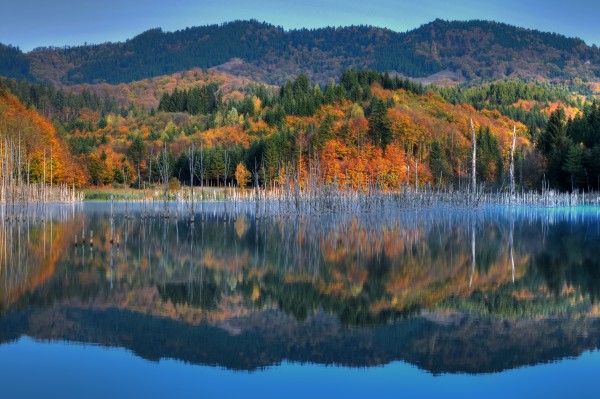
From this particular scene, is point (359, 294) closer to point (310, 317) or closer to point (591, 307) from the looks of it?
point (310, 317)

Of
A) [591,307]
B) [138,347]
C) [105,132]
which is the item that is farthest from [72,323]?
[105,132]

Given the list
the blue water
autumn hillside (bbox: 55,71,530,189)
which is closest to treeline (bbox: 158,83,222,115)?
autumn hillside (bbox: 55,71,530,189)

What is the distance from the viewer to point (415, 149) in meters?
70.8

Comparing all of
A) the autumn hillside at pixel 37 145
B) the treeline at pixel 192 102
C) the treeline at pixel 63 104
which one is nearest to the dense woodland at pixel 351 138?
the treeline at pixel 192 102

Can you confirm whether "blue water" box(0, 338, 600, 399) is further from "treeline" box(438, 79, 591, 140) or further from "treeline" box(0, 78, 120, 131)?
"treeline" box(0, 78, 120, 131)

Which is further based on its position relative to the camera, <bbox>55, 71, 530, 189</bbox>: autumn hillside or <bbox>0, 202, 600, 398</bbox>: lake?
<bbox>55, 71, 530, 189</bbox>: autumn hillside

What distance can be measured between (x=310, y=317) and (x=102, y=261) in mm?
8554

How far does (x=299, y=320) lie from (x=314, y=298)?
1.79 metres

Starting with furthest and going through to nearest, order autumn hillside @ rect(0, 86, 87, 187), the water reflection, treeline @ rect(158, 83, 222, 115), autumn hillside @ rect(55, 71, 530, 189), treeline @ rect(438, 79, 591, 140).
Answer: treeline @ rect(158, 83, 222, 115) → treeline @ rect(438, 79, 591, 140) → autumn hillside @ rect(55, 71, 530, 189) → autumn hillside @ rect(0, 86, 87, 187) → the water reflection

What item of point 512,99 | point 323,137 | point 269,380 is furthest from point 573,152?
point 512,99

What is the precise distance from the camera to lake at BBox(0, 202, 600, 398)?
855 cm

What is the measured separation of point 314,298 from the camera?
43.0 feet

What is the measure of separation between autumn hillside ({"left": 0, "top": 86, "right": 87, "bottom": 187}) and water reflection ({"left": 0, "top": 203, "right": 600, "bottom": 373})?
28.9m

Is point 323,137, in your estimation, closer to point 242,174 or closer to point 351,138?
point 351,138
